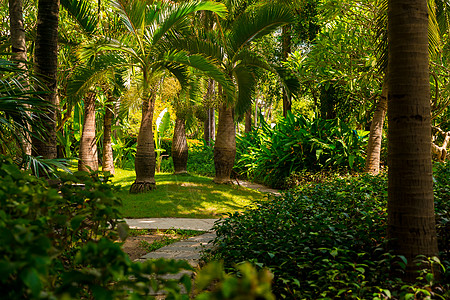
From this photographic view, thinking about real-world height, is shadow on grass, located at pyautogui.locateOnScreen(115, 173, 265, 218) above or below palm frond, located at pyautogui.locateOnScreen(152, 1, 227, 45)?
below

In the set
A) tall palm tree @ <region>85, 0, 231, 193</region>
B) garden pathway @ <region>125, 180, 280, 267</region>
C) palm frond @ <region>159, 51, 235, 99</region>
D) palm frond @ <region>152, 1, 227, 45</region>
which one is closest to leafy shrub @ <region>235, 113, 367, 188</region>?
tall palm tree @ <region>85, 0, 231, 193</region>

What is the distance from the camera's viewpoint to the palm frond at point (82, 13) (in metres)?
9.14

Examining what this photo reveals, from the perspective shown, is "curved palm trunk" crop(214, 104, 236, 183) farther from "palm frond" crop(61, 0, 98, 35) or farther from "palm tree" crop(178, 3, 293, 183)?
"palm frond" crop(61, 0, 98, 35)

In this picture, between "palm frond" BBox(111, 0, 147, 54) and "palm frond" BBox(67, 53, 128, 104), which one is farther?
"palm frond" BBox(67, 53, 128, 104)

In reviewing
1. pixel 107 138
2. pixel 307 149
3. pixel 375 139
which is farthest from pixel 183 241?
pixel 107 138

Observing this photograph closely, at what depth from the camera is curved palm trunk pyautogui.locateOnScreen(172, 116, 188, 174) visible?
12.9 metres

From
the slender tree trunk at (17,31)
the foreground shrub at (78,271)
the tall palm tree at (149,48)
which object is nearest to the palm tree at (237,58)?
the tall palm tree at (149,48)

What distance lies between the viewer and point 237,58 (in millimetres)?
10688

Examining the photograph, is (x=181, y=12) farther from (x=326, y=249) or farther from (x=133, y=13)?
(x=326, y=249)

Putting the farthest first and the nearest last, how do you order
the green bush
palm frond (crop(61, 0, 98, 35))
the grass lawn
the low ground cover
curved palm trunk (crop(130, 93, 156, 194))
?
curved palm trunk (crop(130, 93, 156, 194)) → palm frond (crop(61, 0, 98, 35)) → the grass lawn → the low ground cover → the green bush

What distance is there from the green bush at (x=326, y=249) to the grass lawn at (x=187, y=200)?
3.19 metres

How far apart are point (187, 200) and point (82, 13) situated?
5.21 metres

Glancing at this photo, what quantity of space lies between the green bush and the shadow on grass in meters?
2.71

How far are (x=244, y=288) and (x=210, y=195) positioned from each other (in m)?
8.75
